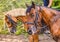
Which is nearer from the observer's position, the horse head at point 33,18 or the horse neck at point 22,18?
the horse head at point 33,18

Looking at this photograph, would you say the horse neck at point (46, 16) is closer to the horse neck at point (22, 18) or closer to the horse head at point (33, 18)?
the horse head at point (33, 18)

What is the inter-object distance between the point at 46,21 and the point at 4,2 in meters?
4.69

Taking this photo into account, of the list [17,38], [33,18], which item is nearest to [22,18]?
[33,18]

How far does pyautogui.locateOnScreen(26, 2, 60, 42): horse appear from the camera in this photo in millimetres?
5037

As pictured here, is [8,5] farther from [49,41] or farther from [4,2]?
[49,41]

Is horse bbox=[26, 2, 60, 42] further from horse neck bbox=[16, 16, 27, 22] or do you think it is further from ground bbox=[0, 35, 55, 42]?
ground bbox=[0, 35, 55, 42]

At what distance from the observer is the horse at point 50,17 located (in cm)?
504

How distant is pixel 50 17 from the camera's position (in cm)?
514

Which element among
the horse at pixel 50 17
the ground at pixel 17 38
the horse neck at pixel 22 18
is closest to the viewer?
the horse at pixel 50 17

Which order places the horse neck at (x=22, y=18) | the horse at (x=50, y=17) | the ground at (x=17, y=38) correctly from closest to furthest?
the horse at (x=50, y=17) < the horse neck at (x=22, y=18) < the ground at (x=17, y=38)

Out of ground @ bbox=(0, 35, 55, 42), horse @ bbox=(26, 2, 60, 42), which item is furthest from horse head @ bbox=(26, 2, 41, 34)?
ground @ bbox=(0, 35, 55, 42)

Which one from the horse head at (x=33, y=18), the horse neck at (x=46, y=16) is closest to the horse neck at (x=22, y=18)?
the horse head at (x=33, y=18)

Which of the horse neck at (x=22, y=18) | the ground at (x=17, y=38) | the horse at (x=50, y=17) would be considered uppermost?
the horse at (x=50, y=17)

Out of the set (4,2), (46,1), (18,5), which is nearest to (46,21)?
(46,1)
